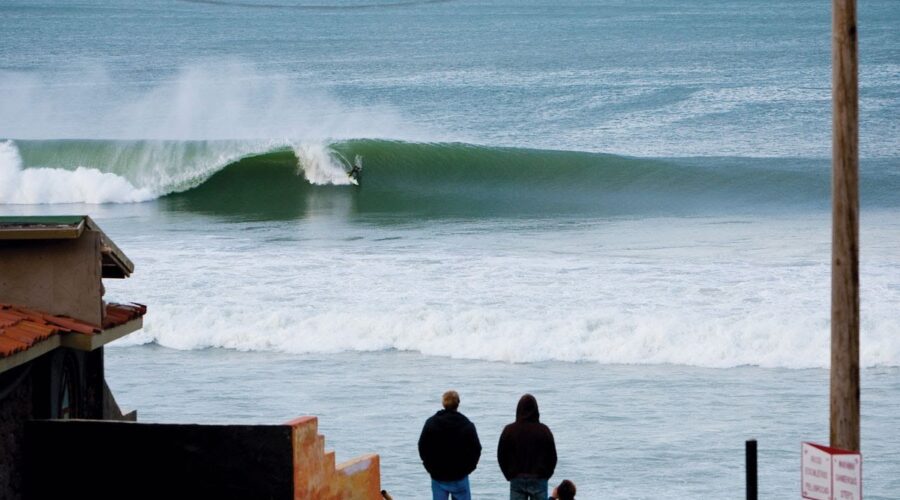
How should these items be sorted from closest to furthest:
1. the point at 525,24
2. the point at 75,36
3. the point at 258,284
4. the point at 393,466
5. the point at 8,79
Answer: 1. the point at 393,466
2. the point at 258,284
3. the point at 8,79
4. the point at 75,36
5. the point at 525,24

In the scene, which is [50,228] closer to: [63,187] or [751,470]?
[751,470]

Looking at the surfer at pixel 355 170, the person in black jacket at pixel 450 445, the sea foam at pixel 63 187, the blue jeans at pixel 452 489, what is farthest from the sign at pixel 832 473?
the sea foam at pixel 63 187

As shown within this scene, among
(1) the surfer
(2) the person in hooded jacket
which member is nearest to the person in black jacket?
(2) the person in hooded jacket

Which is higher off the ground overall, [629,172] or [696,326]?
[629,172]

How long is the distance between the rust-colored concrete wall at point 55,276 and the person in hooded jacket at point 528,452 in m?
2.41

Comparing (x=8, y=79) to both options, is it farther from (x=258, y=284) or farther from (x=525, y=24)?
(x=258, y=284)

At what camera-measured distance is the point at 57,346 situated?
26.4ft

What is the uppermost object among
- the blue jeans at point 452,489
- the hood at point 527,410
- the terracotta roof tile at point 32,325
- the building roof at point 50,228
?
the building roof at point 50,228

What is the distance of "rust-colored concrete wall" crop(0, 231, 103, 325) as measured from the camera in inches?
325

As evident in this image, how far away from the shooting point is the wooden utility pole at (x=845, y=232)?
6.96 metres

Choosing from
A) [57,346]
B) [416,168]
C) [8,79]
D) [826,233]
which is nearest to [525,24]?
[8,79]

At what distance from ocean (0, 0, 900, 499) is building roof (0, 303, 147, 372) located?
3.63 m

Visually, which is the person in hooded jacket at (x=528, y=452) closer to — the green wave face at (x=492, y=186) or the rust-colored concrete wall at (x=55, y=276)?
the rust-colored concrete wall at (x=55, y=276)

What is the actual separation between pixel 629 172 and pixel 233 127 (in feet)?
82.7
